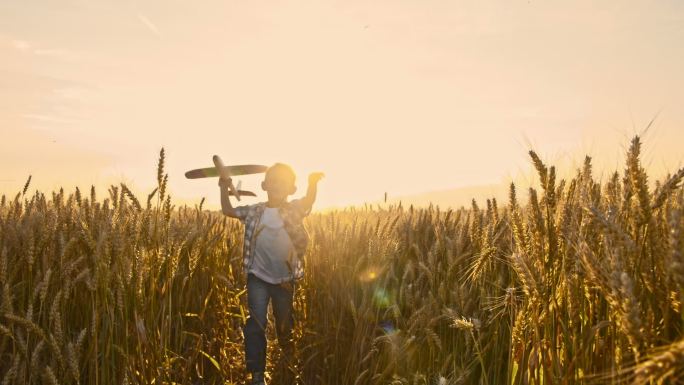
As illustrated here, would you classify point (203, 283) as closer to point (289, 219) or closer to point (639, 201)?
point (289, 219)

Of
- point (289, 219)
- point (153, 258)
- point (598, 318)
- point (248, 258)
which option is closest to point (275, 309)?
point (248, 258)

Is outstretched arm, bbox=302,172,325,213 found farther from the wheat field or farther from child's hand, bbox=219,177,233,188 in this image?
child's hand, bbox=219,177,233,188

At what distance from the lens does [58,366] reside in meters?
2.71

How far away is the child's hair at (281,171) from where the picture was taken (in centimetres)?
455

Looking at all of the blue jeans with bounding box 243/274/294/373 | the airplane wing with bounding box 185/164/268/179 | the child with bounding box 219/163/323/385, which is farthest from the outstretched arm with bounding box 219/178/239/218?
the blue jeans with bounding box 243/274/294/373

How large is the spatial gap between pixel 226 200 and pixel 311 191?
0.77 m

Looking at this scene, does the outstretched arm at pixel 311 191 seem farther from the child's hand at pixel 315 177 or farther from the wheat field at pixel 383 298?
the wheat field at pixel 383 298

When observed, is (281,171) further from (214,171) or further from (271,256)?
(271,256)

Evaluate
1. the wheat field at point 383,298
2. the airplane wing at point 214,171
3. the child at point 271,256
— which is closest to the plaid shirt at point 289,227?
the child at point 271,256

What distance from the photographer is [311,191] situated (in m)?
4.81

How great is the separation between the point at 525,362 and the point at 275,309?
247 centimetres

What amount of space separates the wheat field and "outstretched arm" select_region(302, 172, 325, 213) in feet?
0.84

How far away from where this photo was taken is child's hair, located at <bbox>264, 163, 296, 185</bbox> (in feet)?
14.9

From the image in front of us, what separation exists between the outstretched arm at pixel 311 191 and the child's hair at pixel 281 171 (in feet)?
0.76
